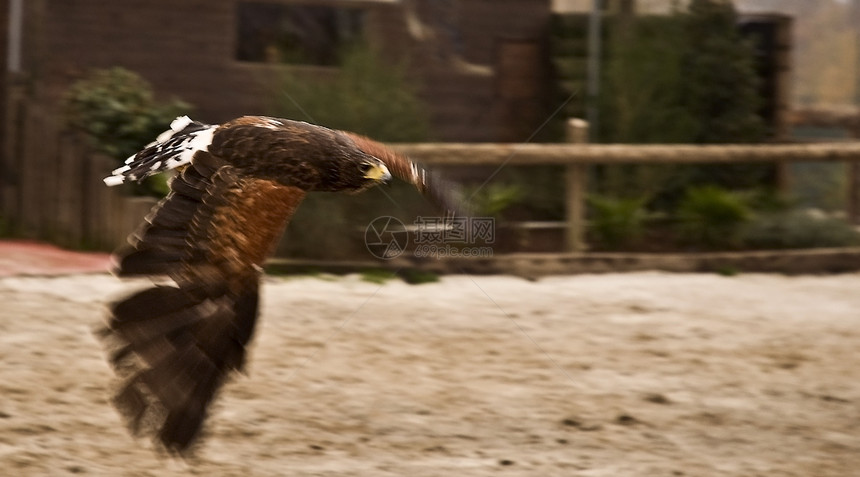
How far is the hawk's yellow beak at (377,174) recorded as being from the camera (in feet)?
14.5

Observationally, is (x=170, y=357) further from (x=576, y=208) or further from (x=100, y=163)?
(x=576, y=208)

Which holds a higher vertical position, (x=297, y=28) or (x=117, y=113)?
(x=297, y=28)

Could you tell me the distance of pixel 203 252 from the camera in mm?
3963

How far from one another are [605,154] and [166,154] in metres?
6.33

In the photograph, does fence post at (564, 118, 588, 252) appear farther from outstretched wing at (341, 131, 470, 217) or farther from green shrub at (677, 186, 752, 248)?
outstretched wing at (341, 131, 470, 217)

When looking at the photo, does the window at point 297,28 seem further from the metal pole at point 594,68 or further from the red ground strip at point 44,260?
the red ground strip at point 44,260

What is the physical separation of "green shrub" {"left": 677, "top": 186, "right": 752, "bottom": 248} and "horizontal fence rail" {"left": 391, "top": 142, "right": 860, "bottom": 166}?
440 mm

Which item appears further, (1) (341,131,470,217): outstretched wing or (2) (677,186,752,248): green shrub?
(2) (677,186,752,248): green shrub

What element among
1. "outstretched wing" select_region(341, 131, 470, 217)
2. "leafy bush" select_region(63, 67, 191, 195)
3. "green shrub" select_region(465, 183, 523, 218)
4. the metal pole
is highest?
the metal pole

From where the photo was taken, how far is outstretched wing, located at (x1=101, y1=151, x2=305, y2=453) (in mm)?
3732

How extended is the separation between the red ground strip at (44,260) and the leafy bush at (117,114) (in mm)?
1008

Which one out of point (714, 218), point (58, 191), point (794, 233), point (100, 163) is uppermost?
point (100, 163)

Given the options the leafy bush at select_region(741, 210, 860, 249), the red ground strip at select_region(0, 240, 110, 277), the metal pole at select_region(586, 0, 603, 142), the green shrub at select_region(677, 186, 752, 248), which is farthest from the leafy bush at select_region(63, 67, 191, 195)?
the leafy bush at select_region(741, 210, 860, 249)

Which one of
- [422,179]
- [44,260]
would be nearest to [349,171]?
[422,179]
